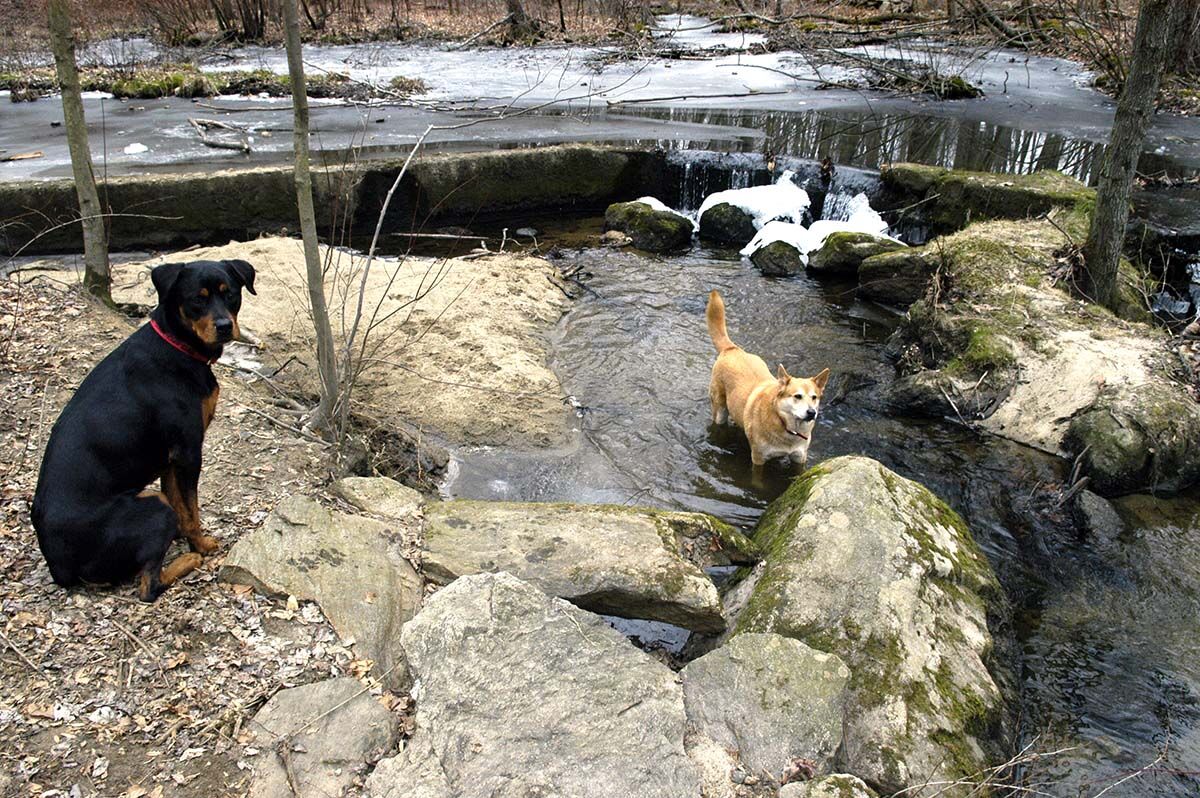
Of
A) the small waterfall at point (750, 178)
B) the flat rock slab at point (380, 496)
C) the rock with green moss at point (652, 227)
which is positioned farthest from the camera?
the small waterfall at point (750, 178)

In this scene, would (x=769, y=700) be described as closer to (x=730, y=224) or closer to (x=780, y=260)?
(x=780, y=260)

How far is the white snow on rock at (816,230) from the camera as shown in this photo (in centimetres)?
1083

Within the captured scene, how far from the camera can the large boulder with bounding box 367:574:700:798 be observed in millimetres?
2803

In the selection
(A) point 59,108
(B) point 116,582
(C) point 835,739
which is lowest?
(C) point 835,739

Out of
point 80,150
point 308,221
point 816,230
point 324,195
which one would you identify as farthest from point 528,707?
point 816,230

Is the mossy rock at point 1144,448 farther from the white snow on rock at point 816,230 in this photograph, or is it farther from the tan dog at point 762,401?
the white snow on rock at point 816,230

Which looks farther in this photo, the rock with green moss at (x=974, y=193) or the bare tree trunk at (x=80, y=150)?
the rock with green moss at (x=974, y=193)

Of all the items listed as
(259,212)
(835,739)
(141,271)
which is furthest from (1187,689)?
(259,212)

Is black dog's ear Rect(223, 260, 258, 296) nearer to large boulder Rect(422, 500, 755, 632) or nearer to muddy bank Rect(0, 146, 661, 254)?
large boulder Rect(422, 500, 755, 632)

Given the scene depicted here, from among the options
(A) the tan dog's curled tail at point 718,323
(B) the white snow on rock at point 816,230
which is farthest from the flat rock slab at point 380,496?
(B) the white snow on rock at point 816,230

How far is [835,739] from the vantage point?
3166 mm

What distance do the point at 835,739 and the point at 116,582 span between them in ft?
10.1

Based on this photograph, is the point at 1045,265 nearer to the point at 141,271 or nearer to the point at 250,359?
the point at 250,359

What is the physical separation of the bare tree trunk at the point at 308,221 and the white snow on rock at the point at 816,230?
23.4 ft
